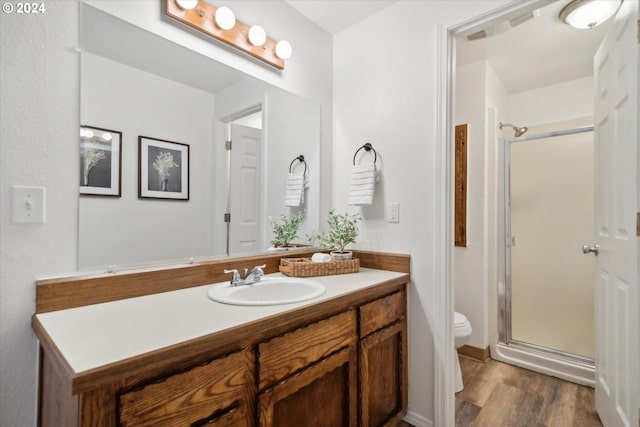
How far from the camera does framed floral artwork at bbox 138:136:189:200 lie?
1273 millimetres

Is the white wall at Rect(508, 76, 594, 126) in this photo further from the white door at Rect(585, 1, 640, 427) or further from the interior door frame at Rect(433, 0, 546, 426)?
the interior door frame at Rect(433, 0, 546, 426)

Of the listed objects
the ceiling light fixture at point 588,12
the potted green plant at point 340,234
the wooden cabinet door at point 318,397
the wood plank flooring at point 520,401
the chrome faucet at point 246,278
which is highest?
the ceiling light fixture at point 588,12

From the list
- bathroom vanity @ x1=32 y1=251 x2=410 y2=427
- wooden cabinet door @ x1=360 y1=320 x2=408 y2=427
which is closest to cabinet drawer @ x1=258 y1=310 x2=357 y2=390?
bathroom vanity @ x1=32 y1=251 x2=410 y2=427

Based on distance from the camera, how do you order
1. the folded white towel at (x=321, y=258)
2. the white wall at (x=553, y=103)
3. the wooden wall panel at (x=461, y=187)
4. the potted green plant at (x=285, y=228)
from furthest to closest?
the white wall at (x=553, y=103)
the wooden wall panel at (x=461, y=187)
the potted green plant at (x=285, y=228)
the folded white towel at (x=321, y=258)

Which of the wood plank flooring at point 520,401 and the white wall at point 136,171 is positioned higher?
the white wall at point 136,171

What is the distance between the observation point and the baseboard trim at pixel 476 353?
2434 millimetres

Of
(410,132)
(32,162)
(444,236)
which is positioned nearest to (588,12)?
(410,132)

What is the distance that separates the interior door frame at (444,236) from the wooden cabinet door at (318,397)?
0.52 meters

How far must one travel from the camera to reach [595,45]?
224 cm

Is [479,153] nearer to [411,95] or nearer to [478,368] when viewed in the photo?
[411,95]

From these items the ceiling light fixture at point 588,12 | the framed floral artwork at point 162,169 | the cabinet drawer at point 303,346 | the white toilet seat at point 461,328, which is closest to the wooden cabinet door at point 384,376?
the cabinet drawer at point 303,346

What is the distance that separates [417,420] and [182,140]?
5.91 ft

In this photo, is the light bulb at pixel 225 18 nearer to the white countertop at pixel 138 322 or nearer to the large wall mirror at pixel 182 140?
the large wall mirror at pixel 182 140

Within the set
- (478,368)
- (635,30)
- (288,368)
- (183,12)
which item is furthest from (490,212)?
(183,12)
